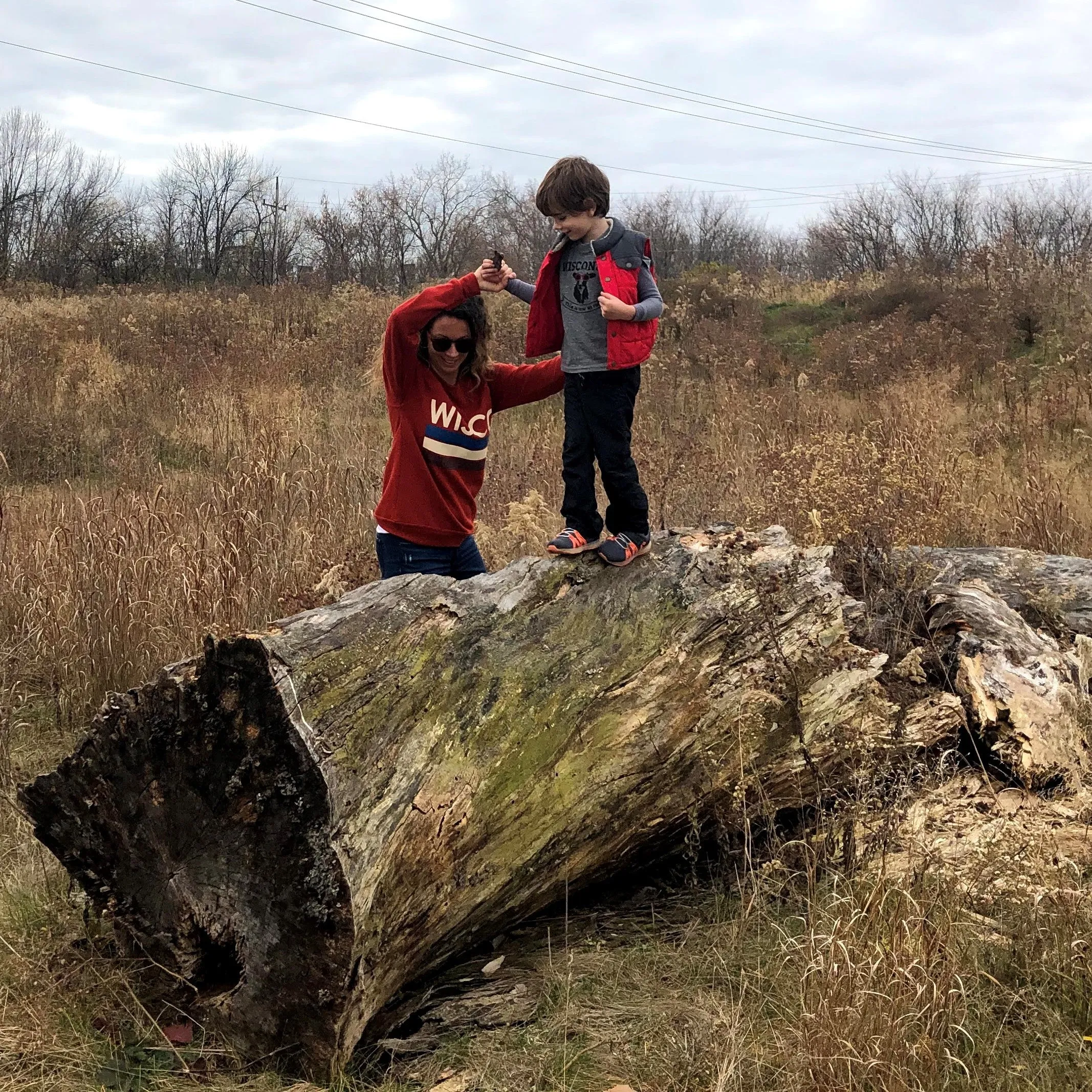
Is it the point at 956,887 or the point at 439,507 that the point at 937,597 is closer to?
the point at 956,887

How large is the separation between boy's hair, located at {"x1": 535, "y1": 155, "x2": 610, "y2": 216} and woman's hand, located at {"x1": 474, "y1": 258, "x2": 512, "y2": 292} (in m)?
0.26

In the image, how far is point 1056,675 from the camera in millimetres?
3527

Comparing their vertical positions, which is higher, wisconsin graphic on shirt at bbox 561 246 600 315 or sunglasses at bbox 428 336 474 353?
wisconsin graphic on shirt at bbox 561 246 600 315

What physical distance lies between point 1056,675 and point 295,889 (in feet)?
9.75

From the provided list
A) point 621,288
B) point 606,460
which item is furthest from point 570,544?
point 621,288

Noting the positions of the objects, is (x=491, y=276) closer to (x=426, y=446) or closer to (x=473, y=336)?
(x=473, y=336)

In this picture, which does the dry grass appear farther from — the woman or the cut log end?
the woman

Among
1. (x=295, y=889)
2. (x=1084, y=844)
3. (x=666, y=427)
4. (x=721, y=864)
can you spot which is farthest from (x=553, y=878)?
(x=666, y=427)

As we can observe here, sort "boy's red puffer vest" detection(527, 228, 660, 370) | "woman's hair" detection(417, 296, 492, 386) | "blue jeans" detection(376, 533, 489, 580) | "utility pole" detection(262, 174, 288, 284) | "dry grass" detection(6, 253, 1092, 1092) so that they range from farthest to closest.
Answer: "utility pole" detection(262, 174, 288, 284)
"blue jeans" detection(376, 533, 489, 580)
"woman's hair" detection(417, 296, 492, 386)
"boy's red puffer vest" detection(527, 228, 660, 370)
"dry grass" detection(6, 253, 1092, 1092)

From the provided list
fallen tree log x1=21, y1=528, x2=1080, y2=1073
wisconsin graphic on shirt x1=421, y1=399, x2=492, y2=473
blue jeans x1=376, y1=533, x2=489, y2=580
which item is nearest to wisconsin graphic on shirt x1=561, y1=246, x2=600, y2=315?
wisconsin graphic on shirt x1=421, y1=399, x2=492, y2=473

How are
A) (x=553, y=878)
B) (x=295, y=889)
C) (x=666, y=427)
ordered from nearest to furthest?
1. (x=295, y=889)
2. (x=553, y=878)
3. (x=666, y=427)

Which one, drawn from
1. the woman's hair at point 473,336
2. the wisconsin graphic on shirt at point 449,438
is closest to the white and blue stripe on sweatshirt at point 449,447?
the wisconsin graphic on shirt at point 449,438

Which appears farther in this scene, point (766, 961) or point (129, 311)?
point (129, 311)

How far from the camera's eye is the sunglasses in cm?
347
